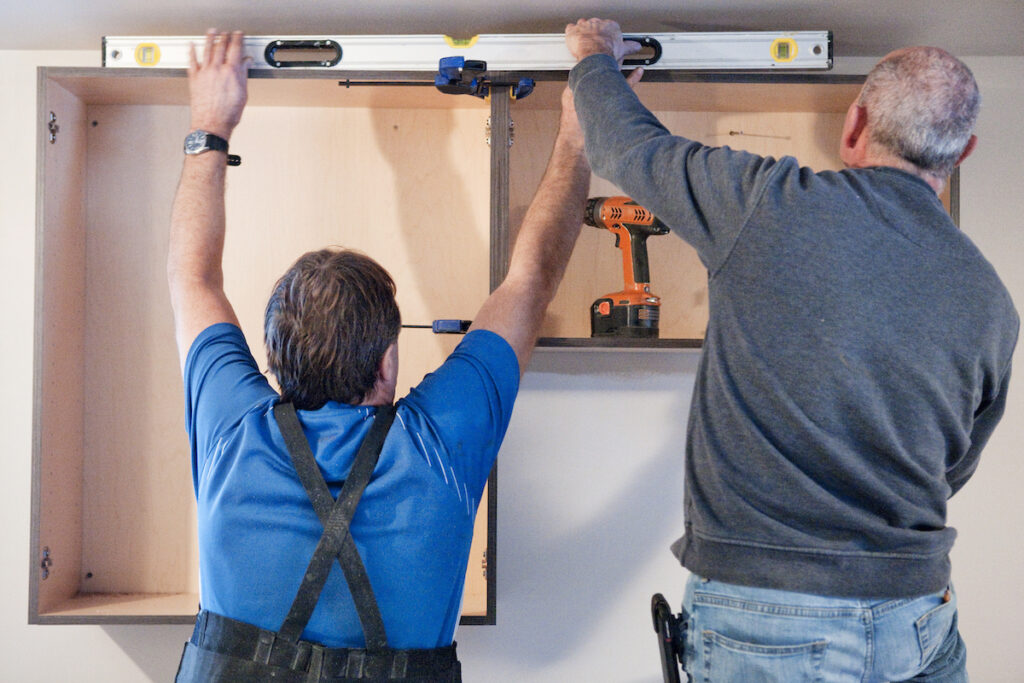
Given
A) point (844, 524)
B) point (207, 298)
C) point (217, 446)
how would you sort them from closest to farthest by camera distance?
point (844, 524) → point (217, 446) → point (207, 298)

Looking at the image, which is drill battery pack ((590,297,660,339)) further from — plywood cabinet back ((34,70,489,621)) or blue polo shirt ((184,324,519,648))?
blue polo shirt ((184,324,519,648))

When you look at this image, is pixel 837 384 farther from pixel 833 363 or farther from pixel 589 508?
pixel 589 508

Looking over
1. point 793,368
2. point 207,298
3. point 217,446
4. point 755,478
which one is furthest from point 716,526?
point 207,298

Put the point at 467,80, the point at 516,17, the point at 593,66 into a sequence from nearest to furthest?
1. the point at 593,66
2. the point at 467,80
3. the point at 516,17

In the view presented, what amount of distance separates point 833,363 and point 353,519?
0.69 metres

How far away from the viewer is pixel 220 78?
1.63m

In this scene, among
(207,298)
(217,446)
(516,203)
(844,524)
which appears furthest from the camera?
(516,203)

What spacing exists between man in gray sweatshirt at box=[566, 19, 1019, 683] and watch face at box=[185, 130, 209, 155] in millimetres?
920

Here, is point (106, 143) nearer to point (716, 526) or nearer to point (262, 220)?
point (262, 220)

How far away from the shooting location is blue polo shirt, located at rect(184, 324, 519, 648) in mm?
1080

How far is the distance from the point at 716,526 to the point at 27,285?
182 centimetres

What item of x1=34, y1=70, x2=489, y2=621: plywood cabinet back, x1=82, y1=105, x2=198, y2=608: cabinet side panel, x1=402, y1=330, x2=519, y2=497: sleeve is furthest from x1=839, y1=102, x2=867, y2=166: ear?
x1=82, y1=105, x2=198, y2=608: cabinet side panel

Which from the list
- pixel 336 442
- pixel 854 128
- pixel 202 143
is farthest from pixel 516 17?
pixel 336 442

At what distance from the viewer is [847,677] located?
105 cm
